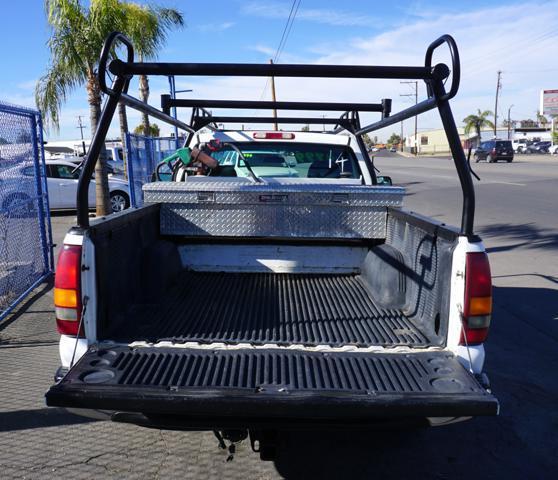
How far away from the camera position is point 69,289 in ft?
9.59

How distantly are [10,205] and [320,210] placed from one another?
4022 millimetres

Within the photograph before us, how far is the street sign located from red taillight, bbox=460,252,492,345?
9619 cm

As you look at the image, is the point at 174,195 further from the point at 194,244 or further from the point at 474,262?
the point at 474,262

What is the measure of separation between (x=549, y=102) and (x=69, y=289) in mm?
97350

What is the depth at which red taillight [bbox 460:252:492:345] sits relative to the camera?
291 cm

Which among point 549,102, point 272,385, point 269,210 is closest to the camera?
point 272,385

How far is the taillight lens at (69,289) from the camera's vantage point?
2.90 metres

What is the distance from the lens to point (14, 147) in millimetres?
6824

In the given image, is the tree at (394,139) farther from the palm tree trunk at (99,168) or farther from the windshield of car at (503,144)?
A: the palm tree trunk at (99,168)

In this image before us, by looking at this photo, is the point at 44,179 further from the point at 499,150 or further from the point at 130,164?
the point at 499,150

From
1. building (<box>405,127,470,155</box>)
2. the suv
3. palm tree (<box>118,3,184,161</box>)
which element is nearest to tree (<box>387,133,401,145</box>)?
building (<box>405,127,470,155</box>)

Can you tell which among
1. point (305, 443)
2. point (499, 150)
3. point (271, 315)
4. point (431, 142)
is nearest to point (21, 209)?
point (271, 315)

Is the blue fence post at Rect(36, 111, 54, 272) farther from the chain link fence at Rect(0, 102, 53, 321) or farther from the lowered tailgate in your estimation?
the lowered tailgate

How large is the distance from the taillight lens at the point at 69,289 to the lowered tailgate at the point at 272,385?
20 cm
